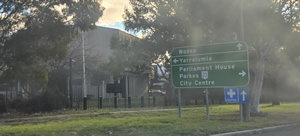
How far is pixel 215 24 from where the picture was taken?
46.9 ft

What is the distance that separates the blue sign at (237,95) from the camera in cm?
1259

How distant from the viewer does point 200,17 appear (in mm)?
14297

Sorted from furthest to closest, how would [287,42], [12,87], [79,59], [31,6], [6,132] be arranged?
[79,59], [12,87], [287,42], [31,6], [6,132]

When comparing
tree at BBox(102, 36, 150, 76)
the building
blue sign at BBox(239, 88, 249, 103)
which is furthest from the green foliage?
the building

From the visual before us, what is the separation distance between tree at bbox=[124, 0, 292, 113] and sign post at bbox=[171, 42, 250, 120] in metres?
1.68

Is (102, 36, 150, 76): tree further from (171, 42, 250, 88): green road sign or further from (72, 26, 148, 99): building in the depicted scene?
(171, 42, 250, 88): green road sign

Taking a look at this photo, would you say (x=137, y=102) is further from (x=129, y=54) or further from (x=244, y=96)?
(x=244, y=96)

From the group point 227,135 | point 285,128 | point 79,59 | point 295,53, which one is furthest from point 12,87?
point 295,53

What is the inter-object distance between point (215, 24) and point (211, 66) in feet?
9.49

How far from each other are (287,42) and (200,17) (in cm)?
531

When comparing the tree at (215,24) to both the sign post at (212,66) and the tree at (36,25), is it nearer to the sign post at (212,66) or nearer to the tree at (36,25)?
the sign post at (212,66)

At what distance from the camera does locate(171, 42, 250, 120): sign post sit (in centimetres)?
1175

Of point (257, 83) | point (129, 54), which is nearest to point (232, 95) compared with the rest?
point (257, 83)

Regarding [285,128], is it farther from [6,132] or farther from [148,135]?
[6,132]
